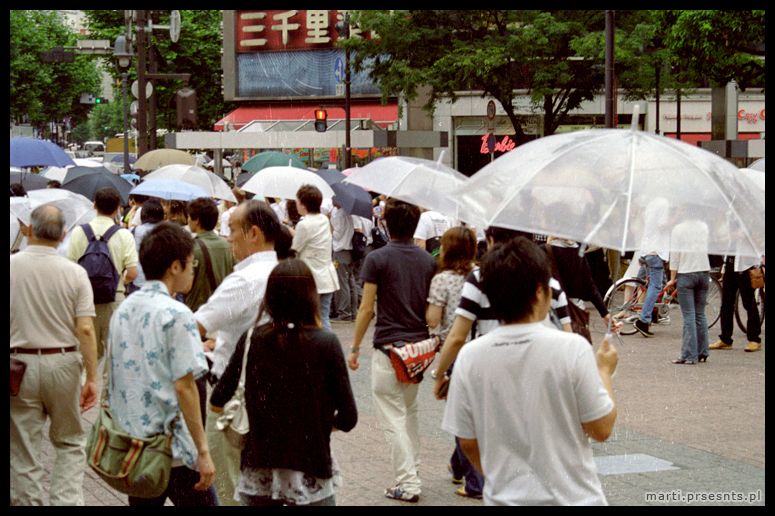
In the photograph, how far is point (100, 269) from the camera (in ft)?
29.7

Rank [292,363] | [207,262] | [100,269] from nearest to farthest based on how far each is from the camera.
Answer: [292,363], [207,262], [100,269]

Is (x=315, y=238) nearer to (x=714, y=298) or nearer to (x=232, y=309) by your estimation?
(x=714, y=298)

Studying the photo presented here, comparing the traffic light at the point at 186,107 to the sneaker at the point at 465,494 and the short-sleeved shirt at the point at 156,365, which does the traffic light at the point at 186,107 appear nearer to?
the sneaker at the point at 465,494

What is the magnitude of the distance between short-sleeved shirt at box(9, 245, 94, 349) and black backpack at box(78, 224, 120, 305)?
2.63m

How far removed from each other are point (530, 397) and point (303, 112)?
46.5 meters

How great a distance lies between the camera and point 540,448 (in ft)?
12.2

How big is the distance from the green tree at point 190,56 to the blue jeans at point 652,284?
4026cm

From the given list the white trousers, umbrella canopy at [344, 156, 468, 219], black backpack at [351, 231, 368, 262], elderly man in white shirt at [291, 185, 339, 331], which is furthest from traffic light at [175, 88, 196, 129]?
the white trousers

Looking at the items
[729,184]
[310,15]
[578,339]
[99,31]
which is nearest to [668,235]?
[729,184]

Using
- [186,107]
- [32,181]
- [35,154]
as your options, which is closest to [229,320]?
[35,154]

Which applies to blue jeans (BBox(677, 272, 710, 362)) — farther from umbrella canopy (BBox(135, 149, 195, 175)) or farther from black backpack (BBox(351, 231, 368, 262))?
umbrella canopy (BBox(135, 149, 195, 175))

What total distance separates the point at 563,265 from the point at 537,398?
447 centimetres
